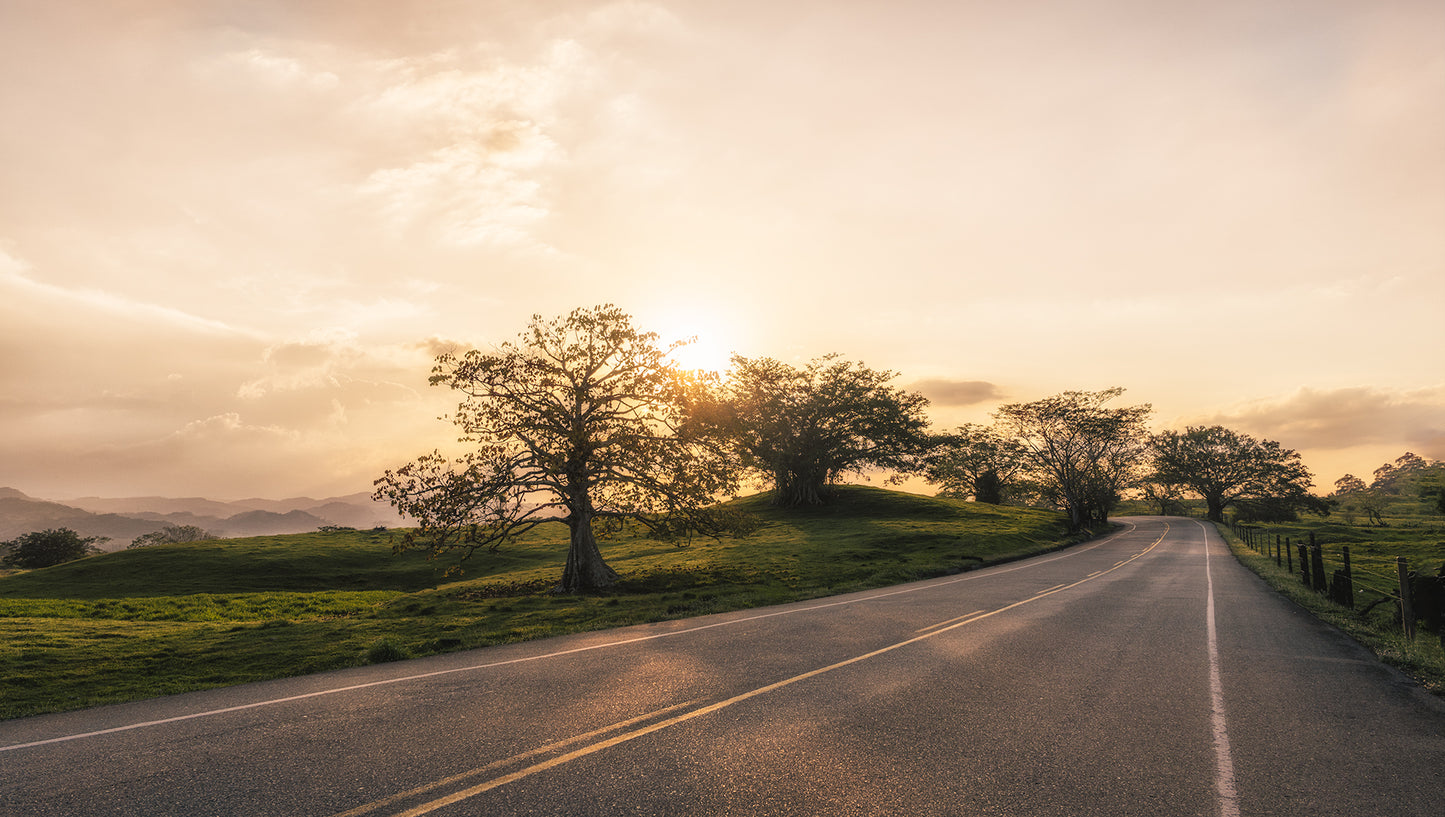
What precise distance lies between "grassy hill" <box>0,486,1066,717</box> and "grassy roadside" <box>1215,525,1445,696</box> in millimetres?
12619

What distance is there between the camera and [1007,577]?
85.9 ft

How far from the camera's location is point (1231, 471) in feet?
318

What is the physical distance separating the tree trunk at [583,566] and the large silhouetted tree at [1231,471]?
3681 inches

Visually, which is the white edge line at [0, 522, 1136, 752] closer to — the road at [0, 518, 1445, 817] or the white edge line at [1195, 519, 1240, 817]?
the road at [0, 518, 1445, 817]

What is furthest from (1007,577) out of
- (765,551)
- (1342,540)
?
(1342,540)

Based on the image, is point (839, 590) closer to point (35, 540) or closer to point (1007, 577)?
point (1007, 577)

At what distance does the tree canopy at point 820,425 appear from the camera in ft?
213

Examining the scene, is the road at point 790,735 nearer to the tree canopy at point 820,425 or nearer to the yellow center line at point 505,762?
the yellow center line at point 505,762

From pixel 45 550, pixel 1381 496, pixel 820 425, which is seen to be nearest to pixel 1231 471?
pixel 1381 496

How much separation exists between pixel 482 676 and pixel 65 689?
749 centimetres

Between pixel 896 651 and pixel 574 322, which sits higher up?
pixel 574 322

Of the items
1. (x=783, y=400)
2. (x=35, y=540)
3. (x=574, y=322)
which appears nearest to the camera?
(x=574, y=322)

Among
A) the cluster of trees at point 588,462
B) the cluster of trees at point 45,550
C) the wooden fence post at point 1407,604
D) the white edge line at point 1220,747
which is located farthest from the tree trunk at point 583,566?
the cluster of trees at point 45,550

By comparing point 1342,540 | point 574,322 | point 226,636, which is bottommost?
point 1342,540
